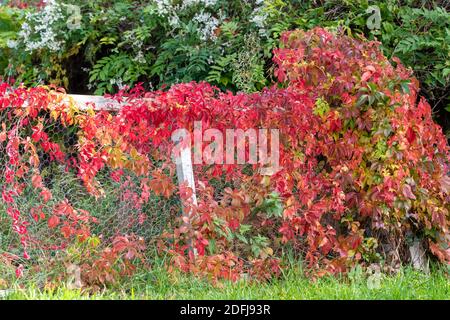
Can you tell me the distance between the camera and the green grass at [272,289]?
442cm

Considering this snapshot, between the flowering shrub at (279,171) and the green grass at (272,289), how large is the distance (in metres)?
0.12

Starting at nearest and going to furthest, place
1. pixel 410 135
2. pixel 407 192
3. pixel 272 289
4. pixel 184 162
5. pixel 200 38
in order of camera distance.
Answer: pixel 272 289 < pixel 184 162 < pixel 407 192 < pixel 410 135 < pixel 200 38

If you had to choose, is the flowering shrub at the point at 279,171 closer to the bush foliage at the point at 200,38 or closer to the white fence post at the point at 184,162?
the white fence post at the point at 184,162

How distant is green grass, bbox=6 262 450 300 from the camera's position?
4422 millimetres

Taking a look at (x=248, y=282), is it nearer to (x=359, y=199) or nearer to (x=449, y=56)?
(x=359, y=199)

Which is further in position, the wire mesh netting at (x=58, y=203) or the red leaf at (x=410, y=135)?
the red leaf at (x=410, y=135)

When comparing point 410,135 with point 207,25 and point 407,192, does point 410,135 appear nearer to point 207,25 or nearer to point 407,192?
point 407,192

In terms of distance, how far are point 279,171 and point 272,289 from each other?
2.51 feet

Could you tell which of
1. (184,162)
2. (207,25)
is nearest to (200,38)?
(207,25)

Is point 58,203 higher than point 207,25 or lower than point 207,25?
lower

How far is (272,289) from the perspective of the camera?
4.70 metres

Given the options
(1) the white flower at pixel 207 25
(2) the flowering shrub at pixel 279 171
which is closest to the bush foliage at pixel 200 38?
(1) the white flower at pixel 207 25

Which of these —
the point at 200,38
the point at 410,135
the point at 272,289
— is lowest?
the point at 272,289

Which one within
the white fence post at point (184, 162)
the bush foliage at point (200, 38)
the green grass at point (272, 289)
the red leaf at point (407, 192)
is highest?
the bush foliage at point (200, 38)
